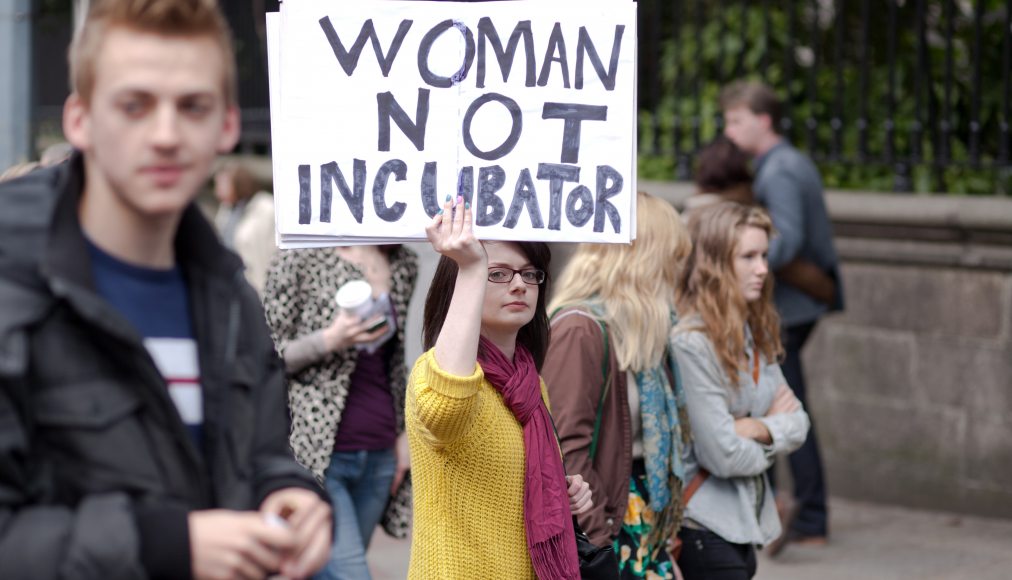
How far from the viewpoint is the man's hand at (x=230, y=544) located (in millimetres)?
2006

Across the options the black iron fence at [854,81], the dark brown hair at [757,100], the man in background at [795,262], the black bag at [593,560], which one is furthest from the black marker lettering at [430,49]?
the black iron fence at [854,81]

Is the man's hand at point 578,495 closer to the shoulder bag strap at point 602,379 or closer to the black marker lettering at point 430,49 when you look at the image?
the shoulder bag strap at point 602,379

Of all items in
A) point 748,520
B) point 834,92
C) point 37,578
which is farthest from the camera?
point 834,92

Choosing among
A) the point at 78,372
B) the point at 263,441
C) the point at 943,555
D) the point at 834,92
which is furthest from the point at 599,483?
the point at 834,92

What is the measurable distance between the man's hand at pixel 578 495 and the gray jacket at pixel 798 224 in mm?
3694

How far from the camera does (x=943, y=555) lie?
23.2 ft

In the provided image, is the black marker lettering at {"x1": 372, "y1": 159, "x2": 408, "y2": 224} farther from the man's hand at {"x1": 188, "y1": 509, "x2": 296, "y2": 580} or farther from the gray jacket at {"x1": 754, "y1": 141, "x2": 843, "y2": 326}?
the gray jacket at {"x1": 754, "y1": 141, "x2": 843, "y2": 326}

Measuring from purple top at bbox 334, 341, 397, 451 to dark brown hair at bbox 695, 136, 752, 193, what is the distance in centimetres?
286

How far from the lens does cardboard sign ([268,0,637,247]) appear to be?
3314 mm

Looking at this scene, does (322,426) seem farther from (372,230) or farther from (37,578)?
(37,578)

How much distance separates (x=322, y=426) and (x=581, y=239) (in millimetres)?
1514

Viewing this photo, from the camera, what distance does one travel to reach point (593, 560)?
3711 millimetres

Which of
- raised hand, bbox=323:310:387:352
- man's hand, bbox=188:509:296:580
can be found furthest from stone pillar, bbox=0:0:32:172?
man's hand, bbox=188:509:296:580

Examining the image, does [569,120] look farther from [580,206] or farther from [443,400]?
[443,400]
